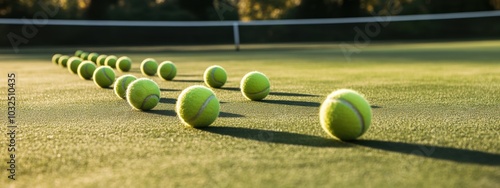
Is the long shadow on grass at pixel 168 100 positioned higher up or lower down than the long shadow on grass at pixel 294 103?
higher up

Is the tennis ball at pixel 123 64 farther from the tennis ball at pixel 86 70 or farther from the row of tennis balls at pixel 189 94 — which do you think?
the row of tennis balls at pixel 189 94

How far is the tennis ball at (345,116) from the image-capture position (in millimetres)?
2738

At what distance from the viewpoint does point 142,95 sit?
4035mm

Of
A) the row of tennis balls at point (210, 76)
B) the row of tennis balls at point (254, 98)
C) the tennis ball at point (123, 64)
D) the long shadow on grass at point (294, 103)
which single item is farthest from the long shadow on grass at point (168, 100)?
the tennis ball at point (123, 64)

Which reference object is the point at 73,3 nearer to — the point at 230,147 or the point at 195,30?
the point at 195,30

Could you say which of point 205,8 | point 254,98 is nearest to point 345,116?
point 254,98

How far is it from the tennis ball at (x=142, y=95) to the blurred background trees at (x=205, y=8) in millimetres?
24658

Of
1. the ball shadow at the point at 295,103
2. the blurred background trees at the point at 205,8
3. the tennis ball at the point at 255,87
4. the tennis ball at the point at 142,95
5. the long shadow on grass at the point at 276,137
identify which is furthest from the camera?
the blurred background trees at the point at 205,8

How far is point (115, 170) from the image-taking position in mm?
2223

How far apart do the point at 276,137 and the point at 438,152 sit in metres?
0.85

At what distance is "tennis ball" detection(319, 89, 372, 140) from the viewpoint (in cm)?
274

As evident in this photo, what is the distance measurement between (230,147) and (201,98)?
725mm

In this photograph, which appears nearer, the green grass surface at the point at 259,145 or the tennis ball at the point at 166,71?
the green grass surface at the point at 259,145

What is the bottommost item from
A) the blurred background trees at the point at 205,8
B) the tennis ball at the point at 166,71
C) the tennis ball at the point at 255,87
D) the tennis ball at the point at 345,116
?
the blurred background trees at the point at 205,8
